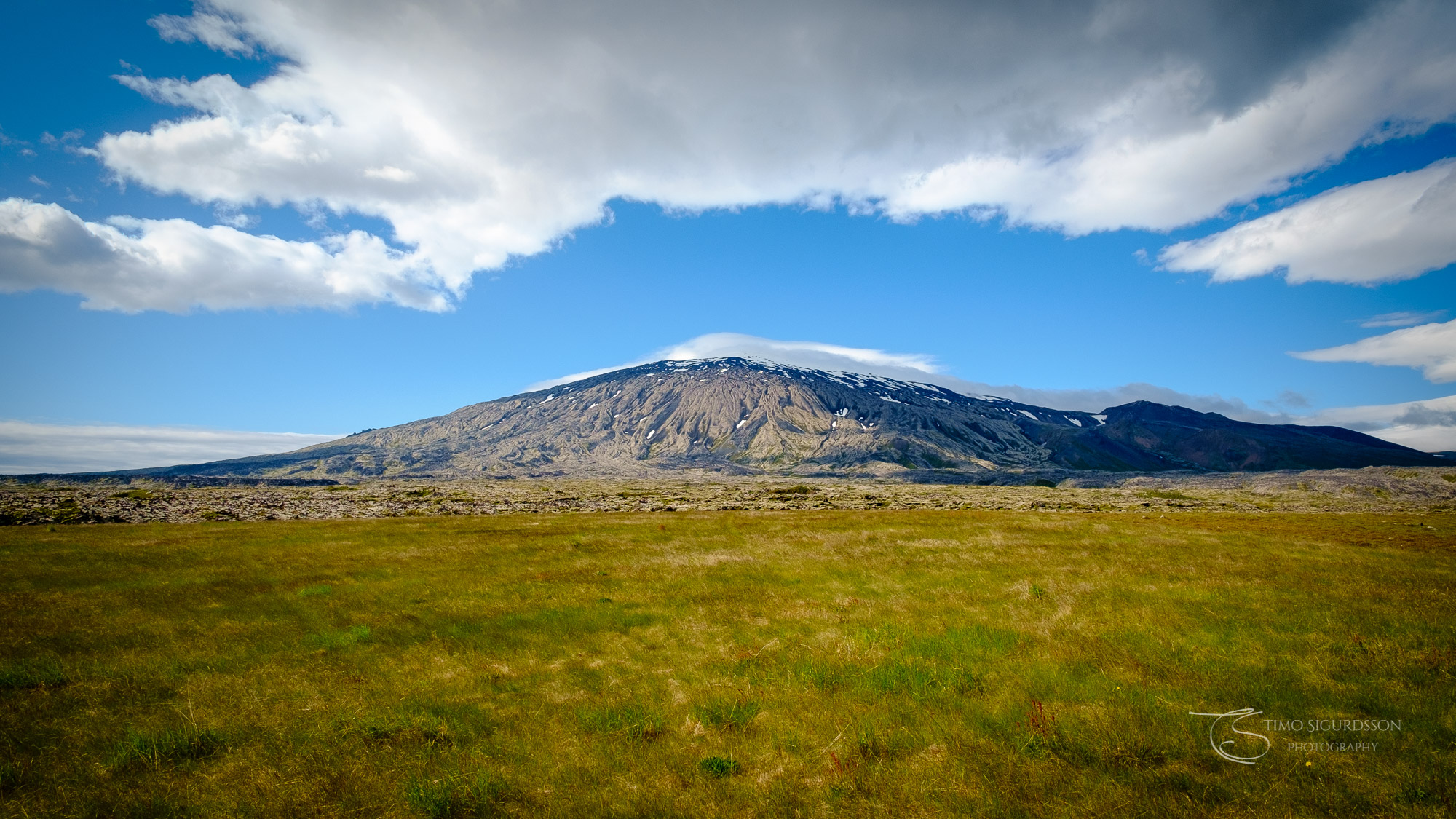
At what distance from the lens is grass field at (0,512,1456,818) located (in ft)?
24.8

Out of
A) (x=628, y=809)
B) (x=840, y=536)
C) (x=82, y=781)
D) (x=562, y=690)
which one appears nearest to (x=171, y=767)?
(x=82, y=781)

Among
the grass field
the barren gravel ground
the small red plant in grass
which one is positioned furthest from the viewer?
the barren gravel ground

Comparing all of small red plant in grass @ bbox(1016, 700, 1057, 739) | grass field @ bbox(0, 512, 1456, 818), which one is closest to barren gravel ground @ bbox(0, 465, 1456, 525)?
grass field @ bbox(0, 512, 1456, 818)

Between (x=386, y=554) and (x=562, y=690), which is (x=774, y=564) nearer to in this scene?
(x=562, y=690)

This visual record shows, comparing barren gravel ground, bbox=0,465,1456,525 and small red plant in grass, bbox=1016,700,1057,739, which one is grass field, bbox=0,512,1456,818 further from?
barren gravel ground, bbox=0,465,1456,525

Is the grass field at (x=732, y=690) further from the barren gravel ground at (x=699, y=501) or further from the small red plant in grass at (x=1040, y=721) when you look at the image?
the barren gravel ground at (x=699, y=501)
